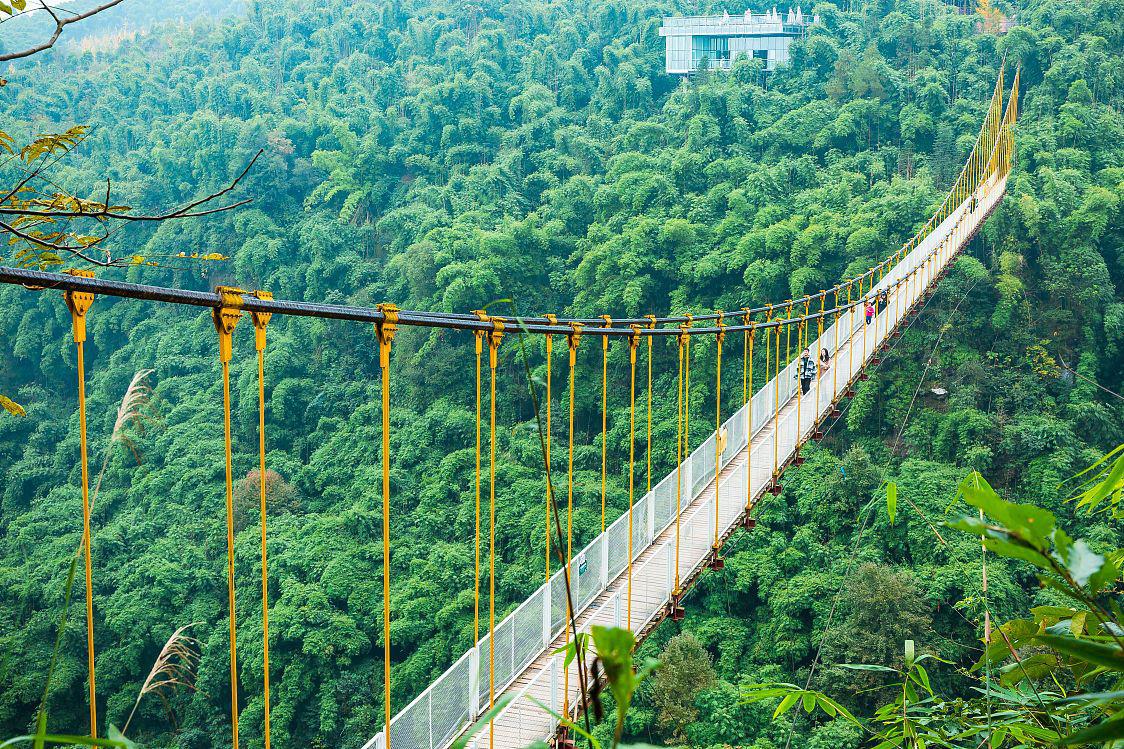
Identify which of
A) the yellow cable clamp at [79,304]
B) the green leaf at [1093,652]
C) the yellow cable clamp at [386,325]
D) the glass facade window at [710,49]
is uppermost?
the glass facade window at [710,49]

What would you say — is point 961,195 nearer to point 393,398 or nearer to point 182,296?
point 393,398

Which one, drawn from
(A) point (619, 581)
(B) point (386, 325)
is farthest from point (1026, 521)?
(A) point (619, 581)

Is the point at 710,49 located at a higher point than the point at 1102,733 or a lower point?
higher

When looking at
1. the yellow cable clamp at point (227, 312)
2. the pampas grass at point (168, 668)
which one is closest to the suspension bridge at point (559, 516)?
the yellow cable clamp at point (227, 312)

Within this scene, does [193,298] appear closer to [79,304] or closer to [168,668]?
[79,304]

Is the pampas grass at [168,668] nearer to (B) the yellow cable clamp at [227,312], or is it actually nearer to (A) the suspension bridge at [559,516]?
(A) the suspension bridge at [559,516]

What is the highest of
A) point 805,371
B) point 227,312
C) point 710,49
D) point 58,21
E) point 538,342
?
point 710,49
